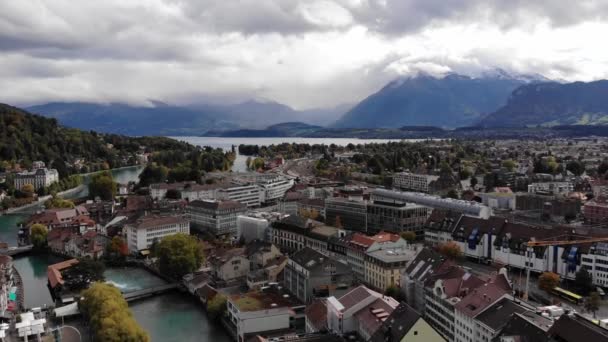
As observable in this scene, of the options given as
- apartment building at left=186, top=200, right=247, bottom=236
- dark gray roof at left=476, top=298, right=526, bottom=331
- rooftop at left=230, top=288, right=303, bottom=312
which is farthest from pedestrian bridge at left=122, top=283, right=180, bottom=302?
dark gray roof at left=476, top=298, right=526, bottom=331

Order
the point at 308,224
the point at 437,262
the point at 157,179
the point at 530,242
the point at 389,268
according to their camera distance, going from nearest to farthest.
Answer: the point at 437,262, the point at 389,268, the point at 530,242, the point at 308,224, the point at 157,179

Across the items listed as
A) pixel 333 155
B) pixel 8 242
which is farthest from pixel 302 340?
pixel 333 155

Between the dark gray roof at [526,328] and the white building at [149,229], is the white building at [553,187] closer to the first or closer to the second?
the white building at [149,229]

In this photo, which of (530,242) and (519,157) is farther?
(519,157)

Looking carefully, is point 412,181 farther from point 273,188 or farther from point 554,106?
point 554,106

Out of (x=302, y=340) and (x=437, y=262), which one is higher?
(x=437, y=262)

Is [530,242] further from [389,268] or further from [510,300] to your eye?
[510,300]

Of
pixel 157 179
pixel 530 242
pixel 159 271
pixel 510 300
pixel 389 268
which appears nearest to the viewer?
pixel 510 300
